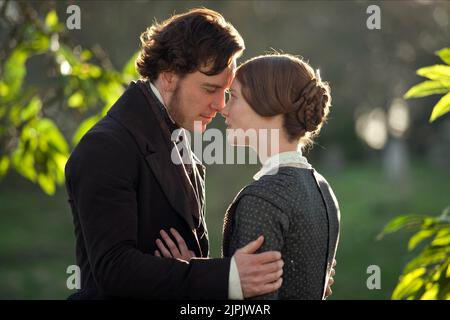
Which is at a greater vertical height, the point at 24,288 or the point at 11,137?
the point at 11,137

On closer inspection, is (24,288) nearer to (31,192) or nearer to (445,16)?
(31,192)

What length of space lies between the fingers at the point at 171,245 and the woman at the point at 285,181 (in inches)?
1.1

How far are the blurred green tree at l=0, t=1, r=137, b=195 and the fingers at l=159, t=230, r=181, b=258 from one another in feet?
4.91

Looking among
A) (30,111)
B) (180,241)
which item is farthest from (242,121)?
(30,111)

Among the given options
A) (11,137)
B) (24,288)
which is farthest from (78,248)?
(24,288)

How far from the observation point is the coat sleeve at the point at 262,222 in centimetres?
→ 252

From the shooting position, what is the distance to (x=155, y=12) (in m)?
12.8

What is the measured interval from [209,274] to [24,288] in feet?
31.4

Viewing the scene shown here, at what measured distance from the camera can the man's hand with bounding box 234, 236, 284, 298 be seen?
2.51m

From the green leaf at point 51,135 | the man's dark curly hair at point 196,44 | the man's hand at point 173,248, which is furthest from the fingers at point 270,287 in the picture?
the green leaf at point 51,135

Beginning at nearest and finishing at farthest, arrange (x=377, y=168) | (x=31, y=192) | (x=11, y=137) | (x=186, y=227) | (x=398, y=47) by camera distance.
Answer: (x=186, y=227)
(x=11, y=137)
(x=398, y=47)
(x=31, y=192)
(x=377, y=168)

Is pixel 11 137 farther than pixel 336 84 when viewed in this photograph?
No

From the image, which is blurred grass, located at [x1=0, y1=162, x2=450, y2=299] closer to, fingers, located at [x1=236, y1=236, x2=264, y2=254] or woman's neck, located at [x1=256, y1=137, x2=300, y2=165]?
woman's neck, located at [x1=256, y1=137, x2=300, y2=165]

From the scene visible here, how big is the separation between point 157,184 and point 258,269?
535mm
